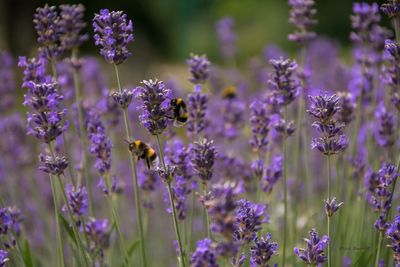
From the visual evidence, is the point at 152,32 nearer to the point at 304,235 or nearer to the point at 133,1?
the point at 133,1

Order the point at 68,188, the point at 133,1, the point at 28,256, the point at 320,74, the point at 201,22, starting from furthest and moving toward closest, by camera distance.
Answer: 1. the point at 201,22
2. the point at 133,1
3. the point at 320,74
4. the point at 68,188
5. the point at 28,256

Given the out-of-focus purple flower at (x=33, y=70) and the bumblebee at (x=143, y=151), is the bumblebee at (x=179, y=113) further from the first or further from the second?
the out-of-focus purple flower at (x=33, y=70)

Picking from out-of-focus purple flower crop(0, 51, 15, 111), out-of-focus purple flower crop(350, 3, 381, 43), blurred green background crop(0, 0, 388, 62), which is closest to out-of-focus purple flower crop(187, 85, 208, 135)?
out-of-focus purple flower crop(350, 3, 381, 43)

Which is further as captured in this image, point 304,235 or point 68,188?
point 304,235

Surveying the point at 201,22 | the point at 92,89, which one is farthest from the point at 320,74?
the point at 201,22

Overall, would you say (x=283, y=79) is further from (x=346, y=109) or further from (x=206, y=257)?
(x=206, y=257)

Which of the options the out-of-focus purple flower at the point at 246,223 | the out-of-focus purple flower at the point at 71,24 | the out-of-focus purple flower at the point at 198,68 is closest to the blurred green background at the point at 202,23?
the out-of-focus purple flower at the point at 71,24
